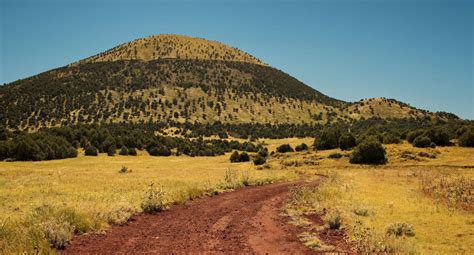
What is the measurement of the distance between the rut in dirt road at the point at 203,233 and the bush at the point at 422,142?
3760 cm

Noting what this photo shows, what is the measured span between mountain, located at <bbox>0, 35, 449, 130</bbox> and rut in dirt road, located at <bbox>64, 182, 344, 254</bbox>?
10910 cm

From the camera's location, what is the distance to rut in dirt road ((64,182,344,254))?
14.7m

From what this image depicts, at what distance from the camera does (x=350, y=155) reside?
2199 inches

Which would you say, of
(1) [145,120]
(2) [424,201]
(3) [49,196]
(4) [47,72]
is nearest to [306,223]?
(2) [424,201]

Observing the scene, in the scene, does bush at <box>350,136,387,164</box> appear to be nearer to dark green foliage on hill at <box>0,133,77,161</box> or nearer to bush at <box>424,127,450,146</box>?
bush at <box>424,127,450,146</box>

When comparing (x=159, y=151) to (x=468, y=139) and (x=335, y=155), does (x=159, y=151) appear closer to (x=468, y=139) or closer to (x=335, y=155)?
(x=335, y=155)

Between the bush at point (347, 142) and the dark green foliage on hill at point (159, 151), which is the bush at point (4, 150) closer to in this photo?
the dark green foliage on hill at point (159, 151)

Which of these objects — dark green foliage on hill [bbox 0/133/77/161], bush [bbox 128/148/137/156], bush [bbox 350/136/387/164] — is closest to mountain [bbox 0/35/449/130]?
bush [bbox 128/148/137/156]

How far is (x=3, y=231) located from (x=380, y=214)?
16735 millimetres

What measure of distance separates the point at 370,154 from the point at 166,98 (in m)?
114

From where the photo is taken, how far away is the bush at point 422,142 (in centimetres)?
5531

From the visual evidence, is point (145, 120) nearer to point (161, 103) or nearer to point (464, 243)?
point (161, 103)

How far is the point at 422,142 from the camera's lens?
5566 centimetres

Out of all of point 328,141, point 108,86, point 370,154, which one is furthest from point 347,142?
point 108,86
